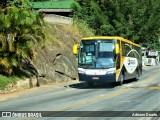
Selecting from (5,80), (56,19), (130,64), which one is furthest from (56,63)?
(56,19)

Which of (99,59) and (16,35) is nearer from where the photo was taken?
(16,35)

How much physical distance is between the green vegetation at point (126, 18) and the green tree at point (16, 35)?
945 inches

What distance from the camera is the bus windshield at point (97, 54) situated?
24859 millimetres

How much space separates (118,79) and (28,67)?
21.2 ft

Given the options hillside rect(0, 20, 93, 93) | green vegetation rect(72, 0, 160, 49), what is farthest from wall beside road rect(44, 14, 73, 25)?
green vegetation rect(72, 0, 160, 49)

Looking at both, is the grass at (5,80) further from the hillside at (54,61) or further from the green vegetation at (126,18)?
the green vegetation at (126,18)

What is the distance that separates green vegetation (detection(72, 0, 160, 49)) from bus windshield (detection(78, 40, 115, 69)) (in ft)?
73.7

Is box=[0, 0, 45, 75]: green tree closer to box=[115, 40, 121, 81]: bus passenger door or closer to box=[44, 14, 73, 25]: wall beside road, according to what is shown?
box=[115, 40, 121, 81]: bus passenger door

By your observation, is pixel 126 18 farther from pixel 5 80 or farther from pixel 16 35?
pixel 5 80

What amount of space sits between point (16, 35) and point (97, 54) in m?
5.12

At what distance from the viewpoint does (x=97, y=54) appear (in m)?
24.9

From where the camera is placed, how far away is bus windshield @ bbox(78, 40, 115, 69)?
24.9 metres

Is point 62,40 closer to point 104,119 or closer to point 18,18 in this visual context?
point 18,18

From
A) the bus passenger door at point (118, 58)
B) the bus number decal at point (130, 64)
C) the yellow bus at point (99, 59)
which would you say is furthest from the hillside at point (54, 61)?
the bus passenger door at point (118, 58)
